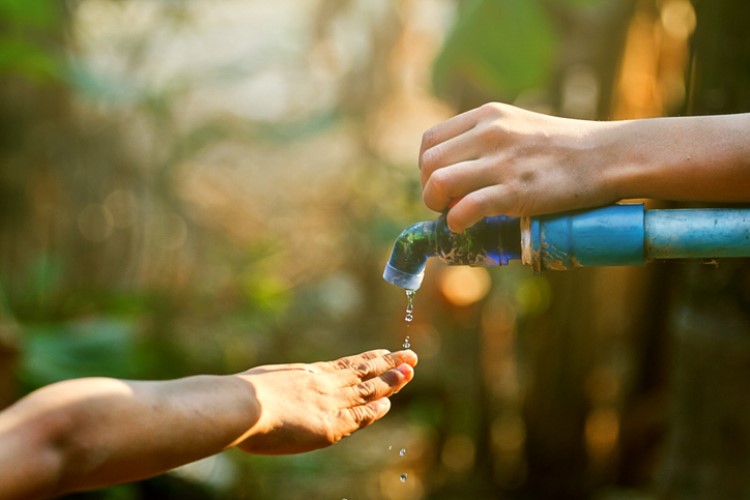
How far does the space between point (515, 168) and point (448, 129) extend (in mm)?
139

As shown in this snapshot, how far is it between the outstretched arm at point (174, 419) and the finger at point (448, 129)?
383mm

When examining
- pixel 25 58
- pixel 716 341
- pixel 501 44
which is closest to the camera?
pixel 716 341

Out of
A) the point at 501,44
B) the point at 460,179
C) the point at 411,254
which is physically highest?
the point at 501,44

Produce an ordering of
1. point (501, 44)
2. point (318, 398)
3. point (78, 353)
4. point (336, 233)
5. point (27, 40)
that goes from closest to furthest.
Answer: point (318, 398)
point (501, 44)
point (78, 353)
point (27, 40)
point (336, 233)

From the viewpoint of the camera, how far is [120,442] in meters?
1.27

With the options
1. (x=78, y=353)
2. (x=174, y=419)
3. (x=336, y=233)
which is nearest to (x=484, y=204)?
(x=174, y=419)

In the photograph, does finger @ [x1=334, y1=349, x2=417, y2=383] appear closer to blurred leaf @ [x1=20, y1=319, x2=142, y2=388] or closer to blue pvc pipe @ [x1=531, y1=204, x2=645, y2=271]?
blue pvc pipe @ [x1=531, y1=204, x2=645, y2=271]

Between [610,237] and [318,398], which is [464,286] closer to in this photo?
[318,398]

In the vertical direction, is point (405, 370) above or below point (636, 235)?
below

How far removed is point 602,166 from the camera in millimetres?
1152

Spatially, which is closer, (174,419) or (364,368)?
(174,419)

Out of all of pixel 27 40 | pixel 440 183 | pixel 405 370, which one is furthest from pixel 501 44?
pixel 27 40

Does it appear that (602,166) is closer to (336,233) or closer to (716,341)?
(716,341)

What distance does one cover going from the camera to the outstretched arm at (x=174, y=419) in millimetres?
1229
